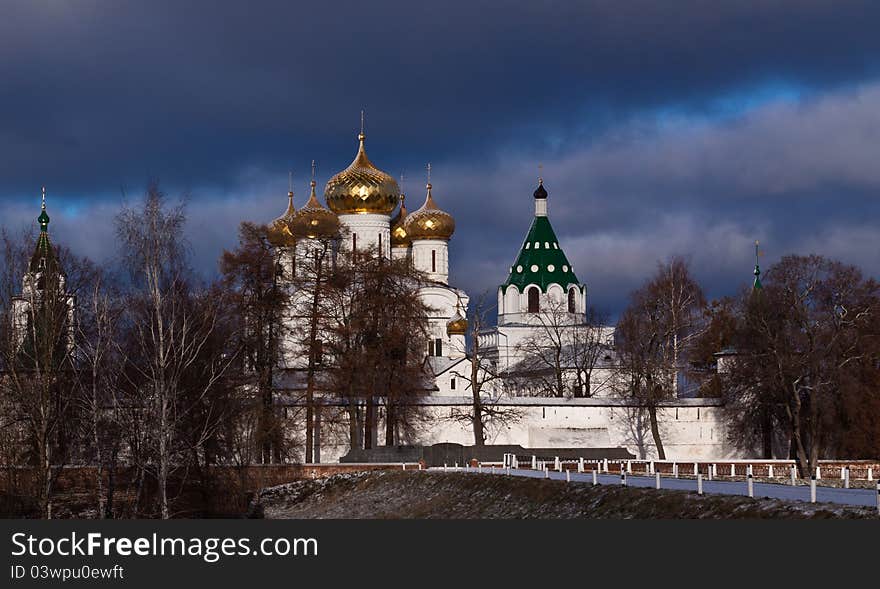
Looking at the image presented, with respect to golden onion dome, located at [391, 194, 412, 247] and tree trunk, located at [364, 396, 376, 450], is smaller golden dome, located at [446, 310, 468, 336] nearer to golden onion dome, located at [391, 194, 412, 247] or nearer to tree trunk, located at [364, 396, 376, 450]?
golden onion dome, located at [391, 194, 412, 247]

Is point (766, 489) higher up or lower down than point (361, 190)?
lower down

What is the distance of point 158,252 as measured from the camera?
1236 inches

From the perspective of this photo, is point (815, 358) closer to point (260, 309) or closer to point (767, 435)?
point (767, 435)

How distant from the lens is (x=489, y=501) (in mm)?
34562

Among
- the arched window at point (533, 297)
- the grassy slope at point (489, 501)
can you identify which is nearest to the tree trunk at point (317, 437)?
the grassy slope at point (489, 501)

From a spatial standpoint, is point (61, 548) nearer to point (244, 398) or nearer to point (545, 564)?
point (545, 564)

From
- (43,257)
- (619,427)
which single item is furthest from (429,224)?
(43,257)

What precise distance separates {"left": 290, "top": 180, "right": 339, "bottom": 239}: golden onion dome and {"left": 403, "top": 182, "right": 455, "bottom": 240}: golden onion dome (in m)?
4.39

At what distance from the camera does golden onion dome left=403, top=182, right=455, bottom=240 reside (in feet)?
225

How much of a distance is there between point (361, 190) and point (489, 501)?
32583mm

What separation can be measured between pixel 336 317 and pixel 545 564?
3021cm

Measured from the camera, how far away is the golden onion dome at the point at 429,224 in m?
68.5

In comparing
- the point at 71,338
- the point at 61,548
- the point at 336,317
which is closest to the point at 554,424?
the point at 336,317

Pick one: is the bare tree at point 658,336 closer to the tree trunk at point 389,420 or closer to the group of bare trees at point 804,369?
the group of bare trees at point 804,369
